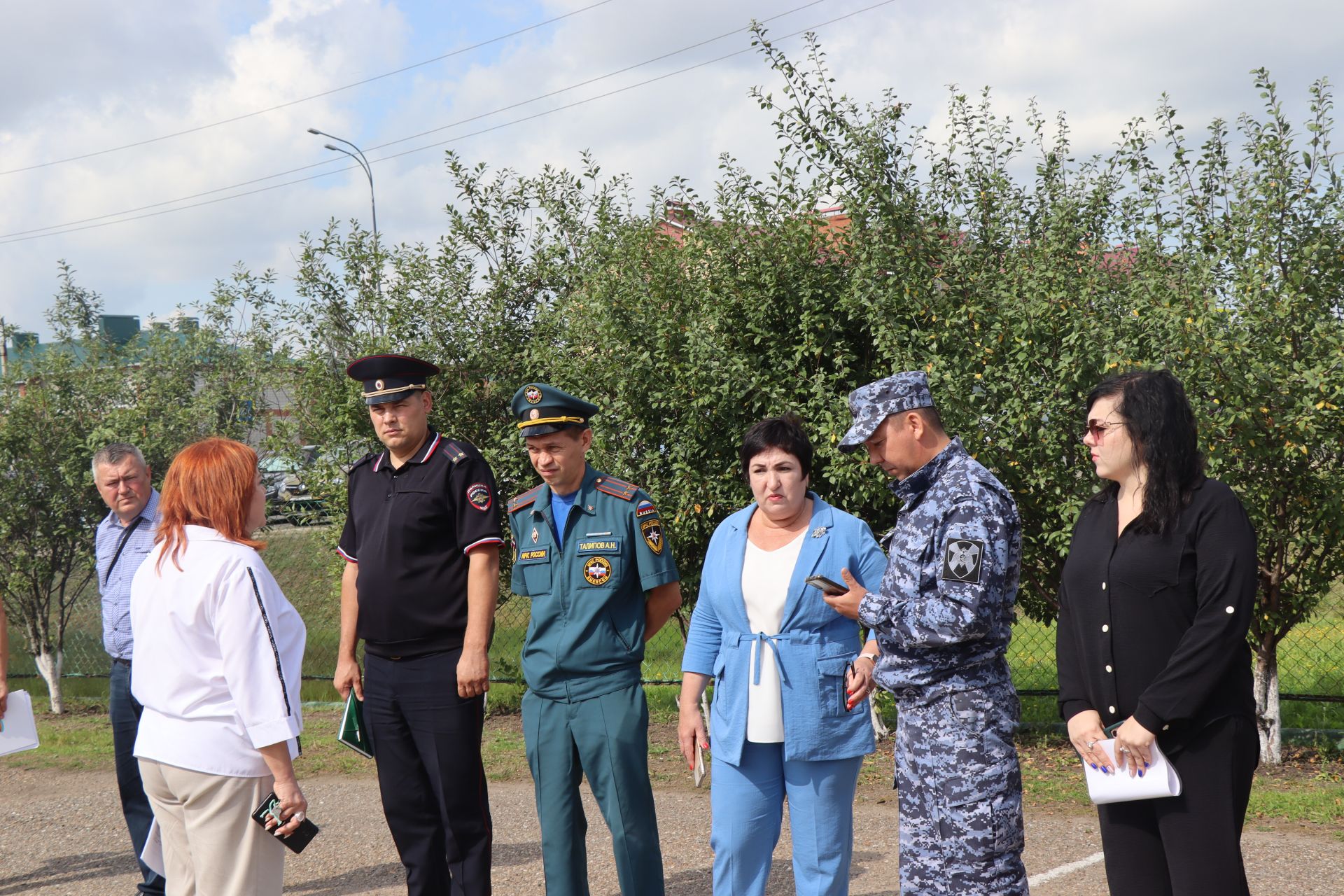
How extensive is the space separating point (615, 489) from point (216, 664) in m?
1.60

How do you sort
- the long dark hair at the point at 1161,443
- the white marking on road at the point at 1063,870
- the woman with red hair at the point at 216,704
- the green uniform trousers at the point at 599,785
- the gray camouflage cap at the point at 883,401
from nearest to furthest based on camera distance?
1. the long dark hair at the point at 1161,443
2. the woman with red hair at the point at 216,704
3. the gray camouflage cap at the point at 883,401
4. the green uniform trousers at the point at 599,785
5. the white marking on road at the point at 1063,870

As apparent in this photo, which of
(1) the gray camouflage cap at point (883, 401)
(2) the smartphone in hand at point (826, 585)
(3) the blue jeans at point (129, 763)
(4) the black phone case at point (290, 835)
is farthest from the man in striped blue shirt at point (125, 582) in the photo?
(1) the gray camouflage cap at point (883, 401)


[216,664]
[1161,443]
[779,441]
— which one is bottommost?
[216,664]

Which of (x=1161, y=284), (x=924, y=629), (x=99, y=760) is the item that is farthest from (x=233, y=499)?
(x=99, y=760)

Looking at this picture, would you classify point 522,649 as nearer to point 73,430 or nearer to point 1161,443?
point 1161,443

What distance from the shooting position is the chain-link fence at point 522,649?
7.79m

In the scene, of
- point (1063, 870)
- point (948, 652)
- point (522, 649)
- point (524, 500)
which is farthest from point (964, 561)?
point (522, 649)

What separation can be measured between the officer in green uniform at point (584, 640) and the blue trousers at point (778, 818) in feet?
→ 1.38

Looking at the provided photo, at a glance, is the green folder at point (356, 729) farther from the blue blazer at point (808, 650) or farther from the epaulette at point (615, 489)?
the blue blazer at point (808, 650)

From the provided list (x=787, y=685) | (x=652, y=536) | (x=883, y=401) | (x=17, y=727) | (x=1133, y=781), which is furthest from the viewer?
(x=17, y=727)

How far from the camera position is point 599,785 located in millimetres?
→ 4016

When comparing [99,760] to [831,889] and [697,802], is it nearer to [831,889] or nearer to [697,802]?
[697,802]

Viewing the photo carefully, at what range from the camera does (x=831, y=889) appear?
3.53 meters

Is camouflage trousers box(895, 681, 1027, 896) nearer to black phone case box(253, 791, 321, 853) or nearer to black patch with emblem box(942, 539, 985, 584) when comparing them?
black patch with emblem box(942, 539, 985, 584)
